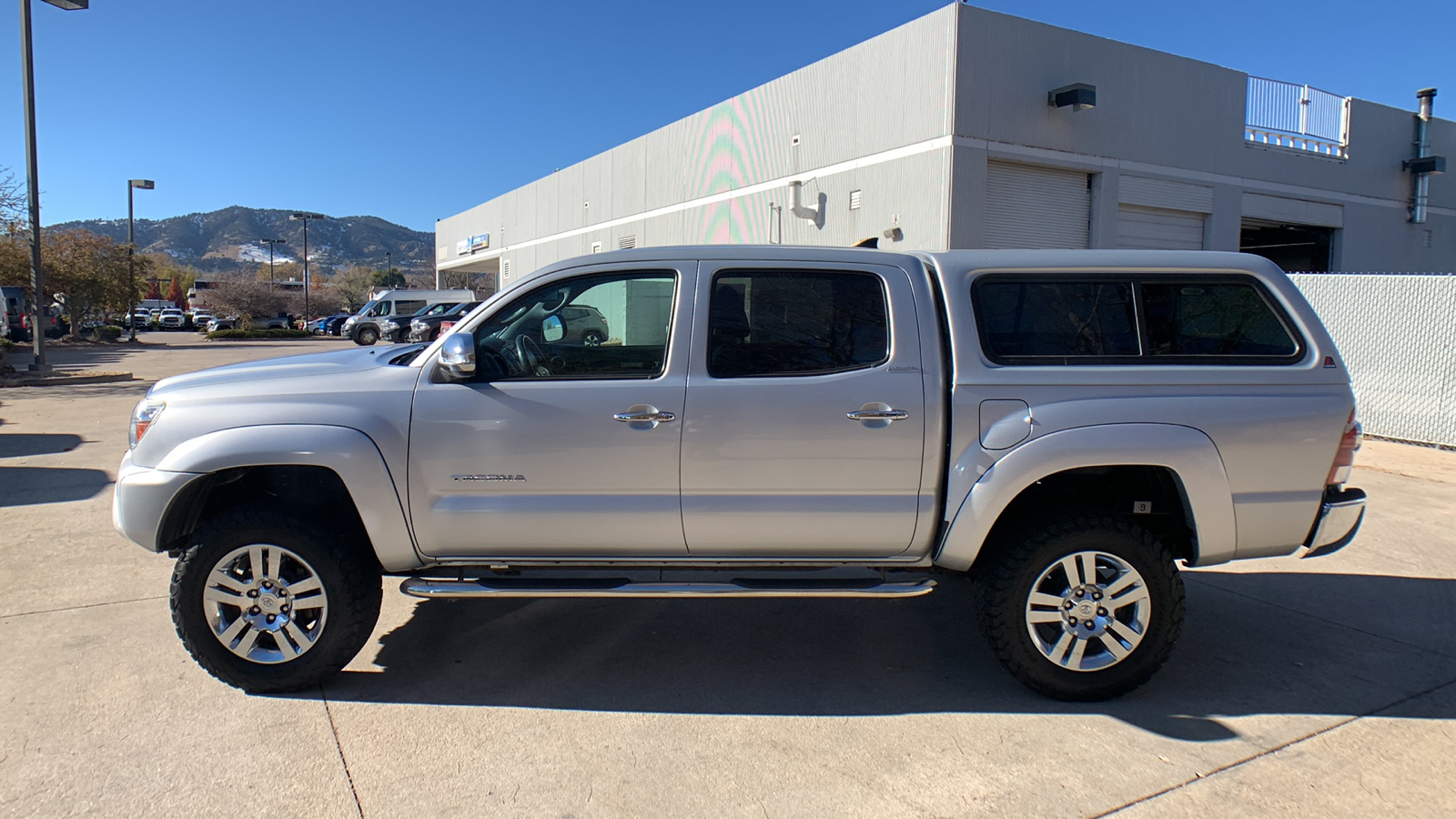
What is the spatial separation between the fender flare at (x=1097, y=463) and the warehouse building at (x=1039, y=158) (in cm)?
1107

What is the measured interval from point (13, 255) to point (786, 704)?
2769 centimetres

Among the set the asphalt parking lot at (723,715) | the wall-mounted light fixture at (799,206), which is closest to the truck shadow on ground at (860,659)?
the asphalt parking lot at (723,715)

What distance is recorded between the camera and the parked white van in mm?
37844

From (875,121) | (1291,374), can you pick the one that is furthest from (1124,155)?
(1291,374)

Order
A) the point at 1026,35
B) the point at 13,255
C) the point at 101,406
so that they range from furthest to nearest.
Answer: the point at 13,255
the point at 1026,35
the point at 101,406

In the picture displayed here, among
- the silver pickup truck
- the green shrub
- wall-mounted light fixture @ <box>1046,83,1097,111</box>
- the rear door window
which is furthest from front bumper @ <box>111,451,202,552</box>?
the green shrub

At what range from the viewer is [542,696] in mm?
4016

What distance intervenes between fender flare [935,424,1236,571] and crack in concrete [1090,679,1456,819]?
3.02 ft

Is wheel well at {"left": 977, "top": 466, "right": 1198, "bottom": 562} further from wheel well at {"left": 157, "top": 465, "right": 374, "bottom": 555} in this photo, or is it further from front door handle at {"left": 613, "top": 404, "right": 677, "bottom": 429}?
wheel well at {"left": 157, "top": 465, "right": 374, "bottom": 555}

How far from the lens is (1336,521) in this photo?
157 inches

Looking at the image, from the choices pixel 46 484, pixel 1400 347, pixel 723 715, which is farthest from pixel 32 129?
pixel 1400 347

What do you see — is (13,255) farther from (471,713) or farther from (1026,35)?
(471,713)

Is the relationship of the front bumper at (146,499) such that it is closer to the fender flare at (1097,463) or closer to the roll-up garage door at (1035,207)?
the fender flare at (1097,463)

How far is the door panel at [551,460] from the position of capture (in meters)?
3.88
